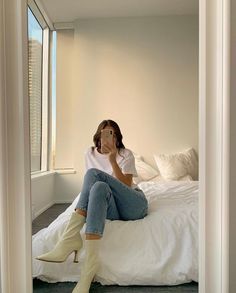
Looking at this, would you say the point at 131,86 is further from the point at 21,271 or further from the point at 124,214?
the point at 21,271

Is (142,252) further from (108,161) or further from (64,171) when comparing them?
(64,171)

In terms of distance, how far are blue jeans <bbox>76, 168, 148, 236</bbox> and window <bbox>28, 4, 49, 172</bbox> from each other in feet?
6.03

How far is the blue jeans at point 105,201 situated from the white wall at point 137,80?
5.97ft

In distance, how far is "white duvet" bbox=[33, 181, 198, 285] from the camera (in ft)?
4.84

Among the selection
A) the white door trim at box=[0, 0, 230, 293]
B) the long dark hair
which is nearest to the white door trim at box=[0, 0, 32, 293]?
the white door trim at box=[0, 0, 230, 293]

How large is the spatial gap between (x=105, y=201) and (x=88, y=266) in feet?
1.01

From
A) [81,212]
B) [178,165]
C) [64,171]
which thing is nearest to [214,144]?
[81,212]

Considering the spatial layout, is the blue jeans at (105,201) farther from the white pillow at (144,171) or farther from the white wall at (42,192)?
the white pillow at (144,171)


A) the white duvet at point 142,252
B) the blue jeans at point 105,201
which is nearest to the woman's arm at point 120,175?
the blue jeans at point 105,201

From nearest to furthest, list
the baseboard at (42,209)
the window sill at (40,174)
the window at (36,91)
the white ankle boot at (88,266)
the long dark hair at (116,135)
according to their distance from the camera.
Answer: the white ankle boot at (88,266), the long dark hair at (116,135), the baseboard at (42,209), the window sill at (40,174), the window at (36,91)

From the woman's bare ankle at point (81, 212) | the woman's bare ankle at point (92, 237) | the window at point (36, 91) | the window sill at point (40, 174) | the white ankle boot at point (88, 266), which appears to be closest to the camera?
the white ankle boot at point (88, 266)

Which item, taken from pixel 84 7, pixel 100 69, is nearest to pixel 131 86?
pixel 100 69

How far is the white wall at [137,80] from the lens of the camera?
11.5ft

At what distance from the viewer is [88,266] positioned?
4.66 ft
